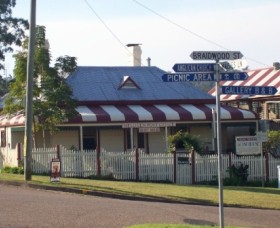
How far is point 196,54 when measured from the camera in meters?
11.8

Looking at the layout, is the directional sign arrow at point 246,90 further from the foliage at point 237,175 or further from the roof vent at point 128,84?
the roof vent at point 128,84

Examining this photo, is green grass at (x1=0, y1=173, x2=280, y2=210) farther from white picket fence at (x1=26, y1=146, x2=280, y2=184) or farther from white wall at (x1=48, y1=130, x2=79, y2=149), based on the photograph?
white wall at (x1=48, y1=130, x2=79, y2=149)

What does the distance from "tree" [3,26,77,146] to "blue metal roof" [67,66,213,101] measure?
170 inches

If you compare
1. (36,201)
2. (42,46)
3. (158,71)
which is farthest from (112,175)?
(158,71)

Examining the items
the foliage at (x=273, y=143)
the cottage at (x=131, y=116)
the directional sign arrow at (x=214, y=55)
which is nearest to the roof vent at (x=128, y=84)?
the cottage at (x=131, y=116)

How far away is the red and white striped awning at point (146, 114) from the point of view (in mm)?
32034

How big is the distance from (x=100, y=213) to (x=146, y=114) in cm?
1779

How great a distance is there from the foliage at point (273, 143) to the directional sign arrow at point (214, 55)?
20.1 meters

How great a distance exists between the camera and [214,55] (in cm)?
1190

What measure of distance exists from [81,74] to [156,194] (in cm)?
1733

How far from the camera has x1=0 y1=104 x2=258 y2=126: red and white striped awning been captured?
1261 inches

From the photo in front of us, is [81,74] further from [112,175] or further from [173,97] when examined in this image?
[112,175]

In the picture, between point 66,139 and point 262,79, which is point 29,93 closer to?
point 66,139

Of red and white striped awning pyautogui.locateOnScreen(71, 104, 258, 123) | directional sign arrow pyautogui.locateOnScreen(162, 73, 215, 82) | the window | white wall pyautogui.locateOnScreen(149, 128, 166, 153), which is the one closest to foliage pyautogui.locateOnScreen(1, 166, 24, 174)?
red and white striped awning pyautogui.locateOnScreen(71, 104, 258, 123)
